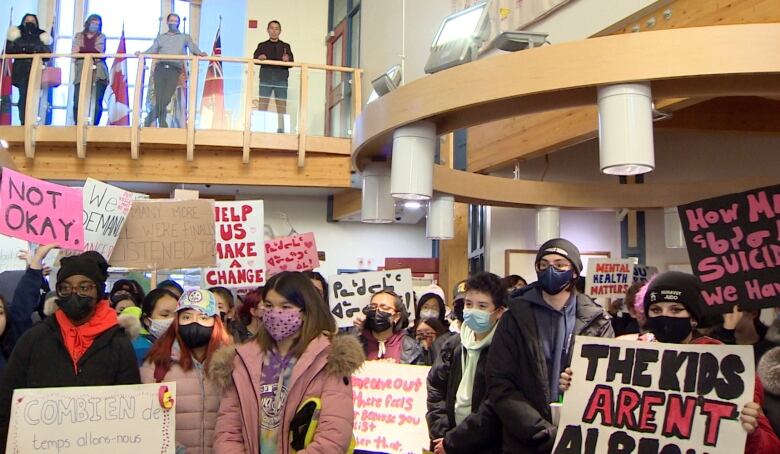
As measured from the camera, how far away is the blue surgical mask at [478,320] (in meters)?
3.58

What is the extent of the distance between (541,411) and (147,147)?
9498 millimetres

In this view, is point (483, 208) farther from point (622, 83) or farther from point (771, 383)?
point (771, 383)

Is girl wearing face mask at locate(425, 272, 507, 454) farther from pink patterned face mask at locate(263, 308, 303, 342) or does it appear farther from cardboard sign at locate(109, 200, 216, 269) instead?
cardboard sign at locate(109, 200, 216, 269)

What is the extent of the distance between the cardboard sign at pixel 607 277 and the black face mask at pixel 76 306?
17.0ft

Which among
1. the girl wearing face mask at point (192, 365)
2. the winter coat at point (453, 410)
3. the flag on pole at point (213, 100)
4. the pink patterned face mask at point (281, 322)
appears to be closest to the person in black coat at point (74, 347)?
the girl wearing face mask at point (192, 365)

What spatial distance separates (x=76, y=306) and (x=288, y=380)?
0.97 m

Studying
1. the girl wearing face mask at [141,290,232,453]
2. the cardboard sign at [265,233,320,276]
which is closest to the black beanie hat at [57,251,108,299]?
the girl wearing face mask at [141,290,232,453]

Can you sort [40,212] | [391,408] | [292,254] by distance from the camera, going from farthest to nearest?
[292,254] < [391,408] < [40,212]

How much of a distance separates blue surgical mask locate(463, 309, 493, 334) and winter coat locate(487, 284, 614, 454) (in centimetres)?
25

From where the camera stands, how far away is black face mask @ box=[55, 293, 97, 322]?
314 centimetres

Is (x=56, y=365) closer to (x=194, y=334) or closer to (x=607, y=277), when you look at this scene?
(x=194, y=334)

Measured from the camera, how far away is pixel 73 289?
10.4ft

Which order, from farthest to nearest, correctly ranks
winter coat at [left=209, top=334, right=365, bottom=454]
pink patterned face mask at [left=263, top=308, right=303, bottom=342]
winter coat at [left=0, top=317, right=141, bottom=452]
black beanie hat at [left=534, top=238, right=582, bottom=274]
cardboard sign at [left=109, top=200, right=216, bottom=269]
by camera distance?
cardboard sign at [left=109, top=200, right=216, bottom=269]
black beanie hat at [left=534, top=238, right=582, bottom=274]
winter coat at [left=0, top=317, right=141, bottom=452]
pink patterned face mask at [left=263, top=308, right=303, bottom=342]
winter coat at [left=209, top=334, right=365, bottom=454]

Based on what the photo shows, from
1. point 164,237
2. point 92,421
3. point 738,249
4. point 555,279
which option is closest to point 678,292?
point 738,249
